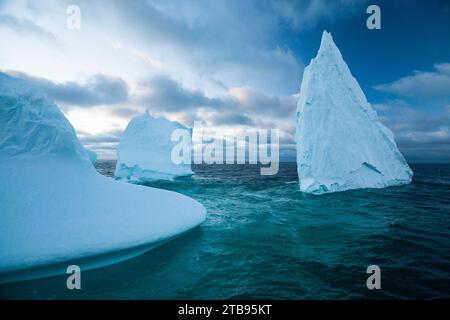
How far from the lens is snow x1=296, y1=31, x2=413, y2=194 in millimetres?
18203

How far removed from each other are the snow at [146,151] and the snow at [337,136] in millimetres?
16861

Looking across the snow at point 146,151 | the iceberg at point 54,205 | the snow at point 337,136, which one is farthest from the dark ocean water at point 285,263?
the snow at point 146,151

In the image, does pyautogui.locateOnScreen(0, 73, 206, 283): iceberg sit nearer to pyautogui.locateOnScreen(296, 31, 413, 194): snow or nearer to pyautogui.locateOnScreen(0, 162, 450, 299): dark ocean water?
pyautogui.locateOnScreen(0, 162, 450, 299): dark ocean water

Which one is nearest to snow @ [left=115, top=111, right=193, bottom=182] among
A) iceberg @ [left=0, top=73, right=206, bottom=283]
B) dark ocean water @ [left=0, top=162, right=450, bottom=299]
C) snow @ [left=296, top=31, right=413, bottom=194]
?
snow @ [left=296, top=31, right=413, bottom=194]

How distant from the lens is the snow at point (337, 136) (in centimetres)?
1820

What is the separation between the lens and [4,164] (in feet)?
18.5

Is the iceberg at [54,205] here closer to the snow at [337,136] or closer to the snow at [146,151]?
the snow at [337,136]

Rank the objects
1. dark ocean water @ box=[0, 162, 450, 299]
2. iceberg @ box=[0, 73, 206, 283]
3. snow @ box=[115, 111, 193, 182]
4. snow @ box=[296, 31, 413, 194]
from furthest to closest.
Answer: snow @ box=[115, 111, 193, 182]
snow @ box=[296, 31, 413, 194]
dark ocean water @ box=[0, 162, 450, 299]
iceberg @ box=[0, 73, 206, 283]

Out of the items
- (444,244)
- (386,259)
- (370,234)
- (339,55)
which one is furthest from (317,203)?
(339,55)

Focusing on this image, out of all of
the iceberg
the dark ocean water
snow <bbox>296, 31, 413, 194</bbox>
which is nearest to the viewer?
the iceberg

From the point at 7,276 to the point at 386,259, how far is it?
9.74 meters

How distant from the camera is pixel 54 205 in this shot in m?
5.62

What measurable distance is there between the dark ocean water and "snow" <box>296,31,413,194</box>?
22.4ft

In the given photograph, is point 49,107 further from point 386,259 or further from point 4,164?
point 386,259
